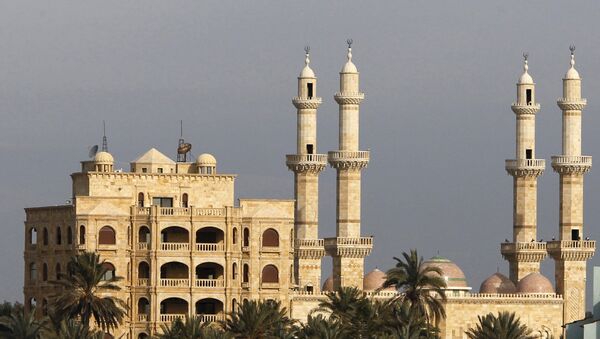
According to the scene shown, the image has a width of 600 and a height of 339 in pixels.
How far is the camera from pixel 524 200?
526 feet

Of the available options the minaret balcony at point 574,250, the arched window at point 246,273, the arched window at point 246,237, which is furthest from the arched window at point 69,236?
the minaret balcony at point 574,250

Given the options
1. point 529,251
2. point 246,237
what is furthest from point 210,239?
point 529,251

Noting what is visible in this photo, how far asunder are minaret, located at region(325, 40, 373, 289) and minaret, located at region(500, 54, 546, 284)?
38.7 ft

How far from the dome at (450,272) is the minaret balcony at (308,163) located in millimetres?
9865

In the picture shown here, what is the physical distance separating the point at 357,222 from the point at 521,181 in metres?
A: 13.2

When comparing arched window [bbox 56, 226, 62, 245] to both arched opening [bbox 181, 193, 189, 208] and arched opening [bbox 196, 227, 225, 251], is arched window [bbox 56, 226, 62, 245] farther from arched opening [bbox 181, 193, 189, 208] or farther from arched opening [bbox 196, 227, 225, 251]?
arched opening [bbox 196, 227, 225, 251]

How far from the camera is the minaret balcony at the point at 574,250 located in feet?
516

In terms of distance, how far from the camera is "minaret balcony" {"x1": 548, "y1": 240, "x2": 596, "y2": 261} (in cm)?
15738

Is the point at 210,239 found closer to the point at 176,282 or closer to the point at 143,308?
the point at 176,282

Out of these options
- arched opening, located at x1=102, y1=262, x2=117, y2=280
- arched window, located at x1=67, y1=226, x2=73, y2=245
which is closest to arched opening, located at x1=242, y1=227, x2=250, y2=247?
arched opening, located at x1=102, y1=262, x2=117, y2=280

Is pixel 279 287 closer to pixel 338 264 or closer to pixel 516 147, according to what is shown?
pixel 338 264

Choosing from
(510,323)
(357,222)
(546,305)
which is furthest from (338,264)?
(510,323)

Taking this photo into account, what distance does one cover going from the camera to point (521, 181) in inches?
6334

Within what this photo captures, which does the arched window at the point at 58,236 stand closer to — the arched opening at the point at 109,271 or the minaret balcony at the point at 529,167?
the arched opening at the point at 109,271
